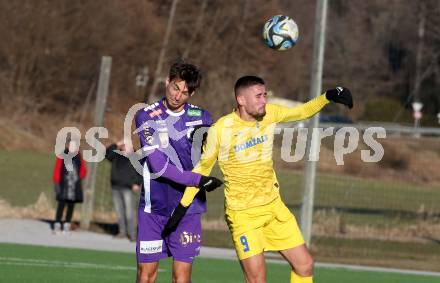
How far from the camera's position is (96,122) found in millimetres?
20812

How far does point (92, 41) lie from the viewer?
4597 centimetres

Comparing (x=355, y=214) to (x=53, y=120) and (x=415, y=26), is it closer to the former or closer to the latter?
(x=415, y=26)

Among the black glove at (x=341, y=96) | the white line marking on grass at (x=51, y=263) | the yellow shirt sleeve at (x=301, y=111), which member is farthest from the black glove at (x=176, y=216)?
A: the white line marking on grass at (x=51, y=263)

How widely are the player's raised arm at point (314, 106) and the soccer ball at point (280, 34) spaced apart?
1.35 meters

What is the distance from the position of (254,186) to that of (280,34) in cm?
212

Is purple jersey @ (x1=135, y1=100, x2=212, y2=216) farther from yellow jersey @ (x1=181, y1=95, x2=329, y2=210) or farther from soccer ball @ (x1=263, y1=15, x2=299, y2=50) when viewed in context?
soccer ball @ (x1=263, y1=15, x2=299, y2=50)

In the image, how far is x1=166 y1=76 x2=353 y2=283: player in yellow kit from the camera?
9406 millimetres

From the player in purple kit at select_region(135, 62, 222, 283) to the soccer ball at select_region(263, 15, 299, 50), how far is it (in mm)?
2026

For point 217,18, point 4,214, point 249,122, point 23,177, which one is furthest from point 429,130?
point 217,18

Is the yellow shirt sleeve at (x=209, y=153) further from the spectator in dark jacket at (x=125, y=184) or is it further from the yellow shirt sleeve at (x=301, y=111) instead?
the spectator in dark jacket at (x=125, y=184)

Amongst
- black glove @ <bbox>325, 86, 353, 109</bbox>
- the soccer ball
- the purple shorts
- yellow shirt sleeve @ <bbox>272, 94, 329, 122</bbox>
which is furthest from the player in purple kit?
the soccer ball

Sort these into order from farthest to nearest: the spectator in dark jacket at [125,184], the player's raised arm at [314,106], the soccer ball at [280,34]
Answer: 1. the spectator in dark jacket at [125,184]
2. the soccer ball at [280,34]
3. the player's raised arm at [314,106]

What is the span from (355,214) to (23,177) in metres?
12.1

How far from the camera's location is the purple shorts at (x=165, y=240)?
357 inches
